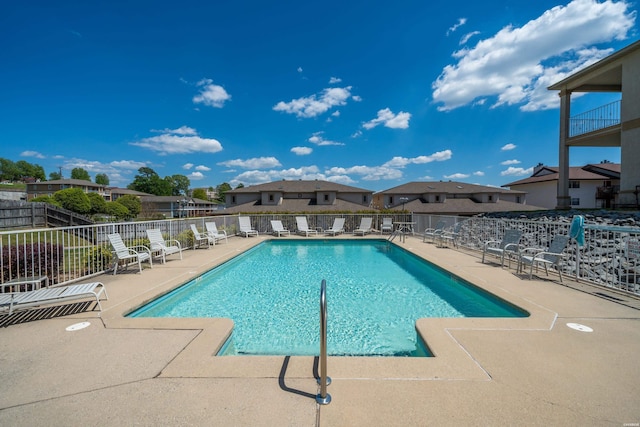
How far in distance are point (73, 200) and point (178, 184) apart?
64956mm

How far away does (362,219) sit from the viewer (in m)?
15.5

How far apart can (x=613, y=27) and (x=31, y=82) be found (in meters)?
41.0

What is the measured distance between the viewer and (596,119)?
14148mm

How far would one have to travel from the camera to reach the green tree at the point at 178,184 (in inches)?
3812

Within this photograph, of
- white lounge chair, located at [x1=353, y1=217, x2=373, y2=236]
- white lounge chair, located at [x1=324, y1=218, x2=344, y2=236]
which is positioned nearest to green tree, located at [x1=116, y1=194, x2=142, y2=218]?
white lounge chair, located at [x1=324, y1=218, x2=344, y2=236]

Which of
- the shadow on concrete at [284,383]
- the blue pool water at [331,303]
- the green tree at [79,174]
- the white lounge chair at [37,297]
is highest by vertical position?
the green tree at [79,174]

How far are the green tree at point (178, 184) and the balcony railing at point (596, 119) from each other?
104 meters

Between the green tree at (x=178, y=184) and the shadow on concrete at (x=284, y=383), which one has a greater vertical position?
the green tree at (x=178, y=184)

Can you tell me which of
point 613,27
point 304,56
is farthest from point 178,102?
point 613,27

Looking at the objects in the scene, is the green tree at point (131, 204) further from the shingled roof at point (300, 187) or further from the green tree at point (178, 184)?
the green tree at point (178, 184)

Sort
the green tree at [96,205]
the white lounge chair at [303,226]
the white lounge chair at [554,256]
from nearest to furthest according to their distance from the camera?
the white lounge chair at [554,256] → the white lounge chair at [303,226] → the green tree at [96,205]

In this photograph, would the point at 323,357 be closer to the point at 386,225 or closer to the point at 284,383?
the point at 284,383

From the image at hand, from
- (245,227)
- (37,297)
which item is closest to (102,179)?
(245,227)

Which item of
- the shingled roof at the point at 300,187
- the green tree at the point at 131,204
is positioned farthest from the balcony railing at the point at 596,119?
the green tree at the point at 131,204
